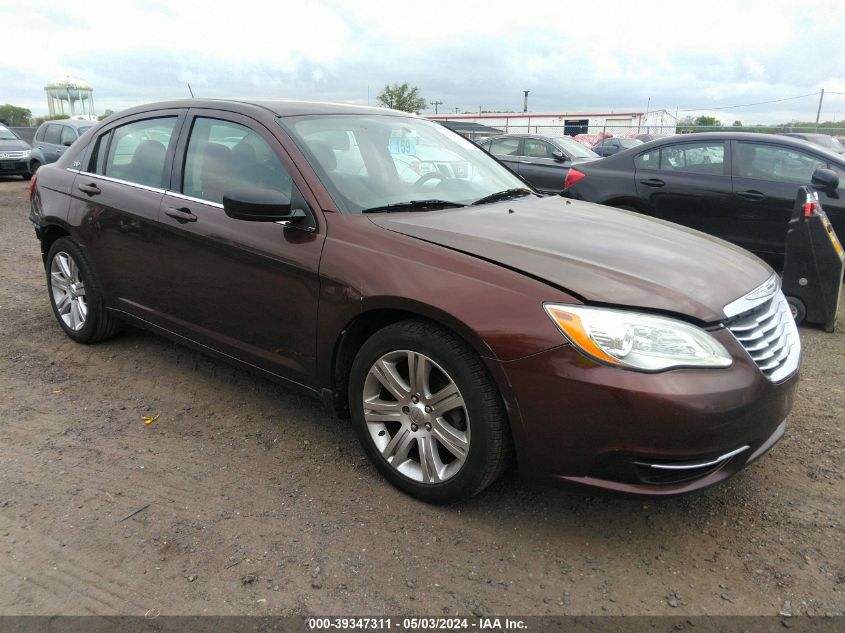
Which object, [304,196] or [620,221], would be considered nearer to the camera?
[304,196]

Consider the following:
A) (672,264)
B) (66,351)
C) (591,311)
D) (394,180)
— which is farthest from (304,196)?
(66,351)

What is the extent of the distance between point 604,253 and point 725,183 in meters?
4.66

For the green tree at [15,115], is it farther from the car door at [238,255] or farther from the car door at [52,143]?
the car door at [238,255]

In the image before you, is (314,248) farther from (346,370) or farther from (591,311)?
(591,311)

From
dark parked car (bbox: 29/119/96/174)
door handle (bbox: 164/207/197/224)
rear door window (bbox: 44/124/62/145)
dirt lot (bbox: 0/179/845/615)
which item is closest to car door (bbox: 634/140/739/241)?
dirt lot (bbox: 0/179/845/615)

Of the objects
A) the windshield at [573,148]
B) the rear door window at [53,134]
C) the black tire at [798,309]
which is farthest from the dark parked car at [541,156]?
the rear door window at [53,134]

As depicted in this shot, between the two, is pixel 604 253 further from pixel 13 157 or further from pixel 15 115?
pixel 15 115

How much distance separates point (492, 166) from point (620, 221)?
3.43 feet

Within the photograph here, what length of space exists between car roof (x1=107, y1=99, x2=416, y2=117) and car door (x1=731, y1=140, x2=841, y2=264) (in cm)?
408

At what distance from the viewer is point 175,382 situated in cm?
411

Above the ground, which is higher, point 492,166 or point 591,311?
point 492,166

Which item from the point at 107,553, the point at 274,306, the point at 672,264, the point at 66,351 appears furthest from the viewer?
the point at 66,351

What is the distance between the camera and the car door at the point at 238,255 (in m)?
3.04

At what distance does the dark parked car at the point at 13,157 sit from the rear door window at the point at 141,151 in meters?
15.4
